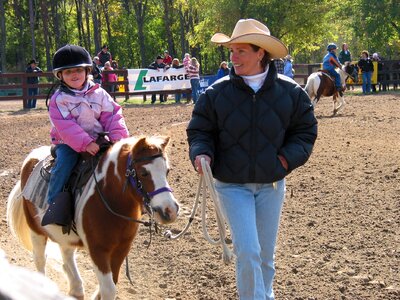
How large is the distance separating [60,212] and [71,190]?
0.28m

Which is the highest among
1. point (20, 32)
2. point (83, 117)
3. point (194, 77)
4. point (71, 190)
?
point (20, 32)

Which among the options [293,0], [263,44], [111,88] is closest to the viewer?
[263,44]

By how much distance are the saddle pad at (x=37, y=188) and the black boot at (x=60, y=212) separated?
26 cm

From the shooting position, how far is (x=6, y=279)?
35.0 inches

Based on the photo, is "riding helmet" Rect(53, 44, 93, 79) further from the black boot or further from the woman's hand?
the woman's hand

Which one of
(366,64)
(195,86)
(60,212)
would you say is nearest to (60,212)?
(60,212)

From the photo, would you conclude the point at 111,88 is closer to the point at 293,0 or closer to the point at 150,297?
the point at 293,0

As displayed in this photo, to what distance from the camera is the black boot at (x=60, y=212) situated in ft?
16.4

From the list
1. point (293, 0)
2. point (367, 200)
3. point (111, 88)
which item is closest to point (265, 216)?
point (367, 200)

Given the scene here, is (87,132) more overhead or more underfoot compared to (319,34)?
more underfoot

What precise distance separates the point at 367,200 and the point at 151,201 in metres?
4.64

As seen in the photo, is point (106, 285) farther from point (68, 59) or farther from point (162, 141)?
point (68, 59)

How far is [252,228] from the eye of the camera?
162 inches

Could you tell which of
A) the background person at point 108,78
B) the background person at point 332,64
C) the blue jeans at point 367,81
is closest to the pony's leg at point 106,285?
the background person at point 332,64
